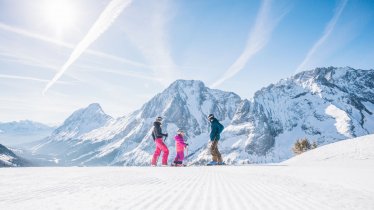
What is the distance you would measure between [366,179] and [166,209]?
22.3ft

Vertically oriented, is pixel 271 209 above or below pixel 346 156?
below

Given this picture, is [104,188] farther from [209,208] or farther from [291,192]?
[291,192]

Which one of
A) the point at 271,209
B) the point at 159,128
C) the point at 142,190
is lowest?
the point at 271,209

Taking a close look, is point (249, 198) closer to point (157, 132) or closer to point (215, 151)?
point (215, 151)

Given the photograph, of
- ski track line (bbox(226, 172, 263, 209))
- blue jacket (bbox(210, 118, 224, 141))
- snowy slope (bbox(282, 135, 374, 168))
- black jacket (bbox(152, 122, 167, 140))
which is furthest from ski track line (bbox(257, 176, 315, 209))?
black jacket (bbox(152, 122, 167, 140))

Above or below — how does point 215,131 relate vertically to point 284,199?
above

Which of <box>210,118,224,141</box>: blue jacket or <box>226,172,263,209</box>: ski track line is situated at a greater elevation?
<box>210,118,224,141</box>: blue jacket

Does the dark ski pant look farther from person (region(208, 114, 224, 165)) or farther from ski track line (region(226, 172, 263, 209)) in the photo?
ski track line (region(226, 172, 263, 209))

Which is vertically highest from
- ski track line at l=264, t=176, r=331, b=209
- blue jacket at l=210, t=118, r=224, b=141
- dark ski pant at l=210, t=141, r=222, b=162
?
blue jacket at l=210, t=118, r=224, b=141

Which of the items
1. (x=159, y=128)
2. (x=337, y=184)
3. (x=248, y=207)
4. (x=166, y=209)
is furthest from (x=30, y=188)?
(x=159, y=128)

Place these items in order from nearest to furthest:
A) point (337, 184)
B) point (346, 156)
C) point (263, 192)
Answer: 1. point (263, 192)
2. point (337, 184)
3. point (346, 156)

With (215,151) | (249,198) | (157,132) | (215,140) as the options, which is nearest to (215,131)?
(215,140)

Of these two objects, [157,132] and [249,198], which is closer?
[249,198]

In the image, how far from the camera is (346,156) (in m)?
18.1
